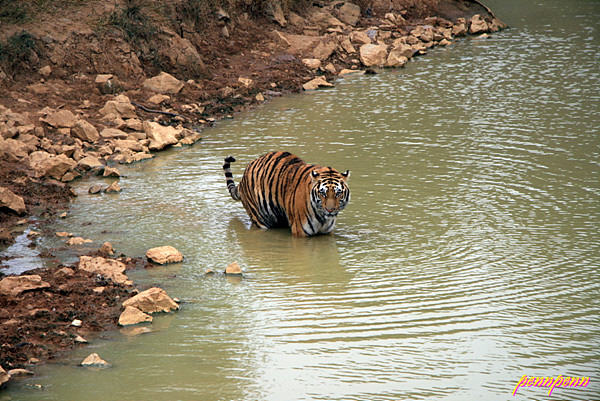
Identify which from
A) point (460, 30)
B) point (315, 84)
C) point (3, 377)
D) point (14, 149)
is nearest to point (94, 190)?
point (14, 149)

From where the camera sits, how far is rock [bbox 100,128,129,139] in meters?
11.2

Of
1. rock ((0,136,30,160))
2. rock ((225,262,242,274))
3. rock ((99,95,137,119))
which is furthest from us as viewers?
rock ((99,95,137,119))

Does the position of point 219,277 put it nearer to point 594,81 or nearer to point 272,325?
point 272,325

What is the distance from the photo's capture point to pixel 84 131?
430 inches

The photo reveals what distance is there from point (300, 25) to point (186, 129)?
7.39 m

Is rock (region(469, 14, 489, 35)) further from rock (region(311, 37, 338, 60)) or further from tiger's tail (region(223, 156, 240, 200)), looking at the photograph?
tiger's tail (region(223, 156, 240, 200))

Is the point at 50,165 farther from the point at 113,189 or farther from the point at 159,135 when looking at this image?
the point at 159,135

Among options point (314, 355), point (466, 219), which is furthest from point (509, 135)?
point (314, 355)

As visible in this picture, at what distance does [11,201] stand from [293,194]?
3207mm

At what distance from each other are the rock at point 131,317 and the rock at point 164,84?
8483mm

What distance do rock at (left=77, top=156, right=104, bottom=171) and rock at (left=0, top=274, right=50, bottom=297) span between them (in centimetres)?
421

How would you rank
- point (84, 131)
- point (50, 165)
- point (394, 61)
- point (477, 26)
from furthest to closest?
point (477, 26), point (394, 61), point (84, 131), point (50, 165)

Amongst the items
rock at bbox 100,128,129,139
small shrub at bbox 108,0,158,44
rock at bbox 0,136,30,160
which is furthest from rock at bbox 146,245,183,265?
small shrub at bbox 108,0,158,44

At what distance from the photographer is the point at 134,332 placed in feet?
17.6
